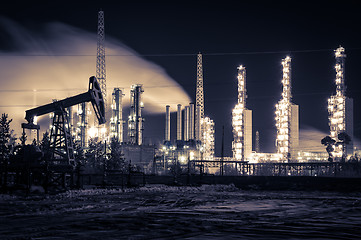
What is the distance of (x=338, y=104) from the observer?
4845 inches

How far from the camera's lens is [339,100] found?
123 m

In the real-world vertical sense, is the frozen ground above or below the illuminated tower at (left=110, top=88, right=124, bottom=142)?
below

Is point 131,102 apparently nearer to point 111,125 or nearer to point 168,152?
point 111,125

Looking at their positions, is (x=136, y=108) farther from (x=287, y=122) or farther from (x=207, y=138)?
(x=287, y=122)

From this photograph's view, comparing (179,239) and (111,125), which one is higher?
(111,125)

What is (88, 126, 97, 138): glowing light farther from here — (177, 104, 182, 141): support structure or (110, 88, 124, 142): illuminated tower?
(177, 104, 182, 141): support structure

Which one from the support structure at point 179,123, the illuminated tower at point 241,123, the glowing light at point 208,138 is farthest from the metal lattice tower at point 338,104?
the support structure at point 179,123

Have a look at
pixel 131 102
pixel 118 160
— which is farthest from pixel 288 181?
pixel 131 102

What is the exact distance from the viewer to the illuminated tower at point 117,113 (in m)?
118

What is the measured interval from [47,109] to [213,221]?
33.6 metres

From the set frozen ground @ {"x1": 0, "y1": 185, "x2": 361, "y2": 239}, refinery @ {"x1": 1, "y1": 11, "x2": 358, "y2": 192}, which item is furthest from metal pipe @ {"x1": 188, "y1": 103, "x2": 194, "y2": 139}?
frozen ground @ {"x1": 0, "y1": 185, "x2": 361, "y2": 239}

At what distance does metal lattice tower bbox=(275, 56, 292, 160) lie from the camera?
5039 inches

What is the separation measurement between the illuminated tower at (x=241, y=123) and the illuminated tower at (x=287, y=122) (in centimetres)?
975

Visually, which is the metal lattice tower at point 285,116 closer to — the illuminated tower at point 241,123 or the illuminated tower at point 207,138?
the illuminated tower at point 241,123
